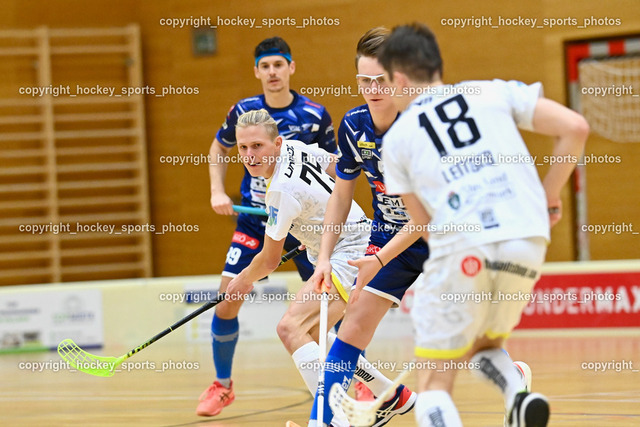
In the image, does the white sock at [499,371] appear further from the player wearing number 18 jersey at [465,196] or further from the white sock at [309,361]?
the white sock at [309,361]

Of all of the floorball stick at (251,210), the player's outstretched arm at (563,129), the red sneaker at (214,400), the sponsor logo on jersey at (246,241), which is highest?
the player's outstretched arm at (563,129)

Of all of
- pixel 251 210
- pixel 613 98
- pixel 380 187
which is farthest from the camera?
pixel 613 98

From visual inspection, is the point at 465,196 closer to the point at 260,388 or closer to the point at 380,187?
the point at 380,187

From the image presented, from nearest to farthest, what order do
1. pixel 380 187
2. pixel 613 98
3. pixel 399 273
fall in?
pixel 399 273
pixel 380 187
pixel 613 98

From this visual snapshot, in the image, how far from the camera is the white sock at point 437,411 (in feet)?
6.71

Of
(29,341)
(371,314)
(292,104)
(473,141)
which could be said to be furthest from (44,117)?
(473,141)

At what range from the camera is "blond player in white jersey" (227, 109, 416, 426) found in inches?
122

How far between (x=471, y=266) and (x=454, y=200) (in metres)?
0.17

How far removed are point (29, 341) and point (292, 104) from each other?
411cm

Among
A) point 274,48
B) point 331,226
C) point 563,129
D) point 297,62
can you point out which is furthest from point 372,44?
point 297,62

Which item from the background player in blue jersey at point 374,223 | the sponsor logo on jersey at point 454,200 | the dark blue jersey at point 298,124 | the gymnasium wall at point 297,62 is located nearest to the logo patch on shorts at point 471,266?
the sponsor logo on jersey at point 454,200

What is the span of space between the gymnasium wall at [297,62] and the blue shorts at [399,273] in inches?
195

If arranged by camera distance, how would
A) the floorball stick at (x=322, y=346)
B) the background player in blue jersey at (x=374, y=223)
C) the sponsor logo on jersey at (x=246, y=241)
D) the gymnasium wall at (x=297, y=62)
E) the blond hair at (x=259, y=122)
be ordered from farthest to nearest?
the gymnasium wall at (x=297, y=62) → the sponsor logo on jersey at (x=246, y=241) → the blond hair at (x=259, y=122) → the background player in blue jersey at (x=374, y=223) → the floorball stick at (x=322, y=346)

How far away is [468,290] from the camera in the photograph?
2027 mm
